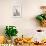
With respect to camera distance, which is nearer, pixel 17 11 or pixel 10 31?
pixel 10 31

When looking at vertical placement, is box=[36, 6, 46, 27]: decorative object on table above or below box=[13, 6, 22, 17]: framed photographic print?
below

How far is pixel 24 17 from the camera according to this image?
3.09 m

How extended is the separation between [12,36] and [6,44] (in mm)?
233

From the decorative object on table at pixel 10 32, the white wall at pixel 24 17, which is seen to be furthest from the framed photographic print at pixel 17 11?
the decorative object on table at pixel 10 32

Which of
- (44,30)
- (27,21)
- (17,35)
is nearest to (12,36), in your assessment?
(17,35)

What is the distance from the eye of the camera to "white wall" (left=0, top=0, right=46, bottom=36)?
121 inches

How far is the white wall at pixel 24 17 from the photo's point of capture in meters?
3.07

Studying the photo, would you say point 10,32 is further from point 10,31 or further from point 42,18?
point 42,18

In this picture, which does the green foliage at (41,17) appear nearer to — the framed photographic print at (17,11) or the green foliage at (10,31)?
the framed photographic print at (17,11)

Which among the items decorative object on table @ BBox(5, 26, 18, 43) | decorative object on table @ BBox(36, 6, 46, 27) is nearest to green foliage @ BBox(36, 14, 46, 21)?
decorative object on table @ BBox(36, 6, 46, 27)

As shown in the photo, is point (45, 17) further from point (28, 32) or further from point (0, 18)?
point (0, 18)

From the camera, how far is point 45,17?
119 inches

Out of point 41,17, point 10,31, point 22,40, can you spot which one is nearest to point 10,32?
point 10,31

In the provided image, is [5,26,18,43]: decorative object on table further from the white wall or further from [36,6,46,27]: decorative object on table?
[36,6,46,27]: decorative object on table
